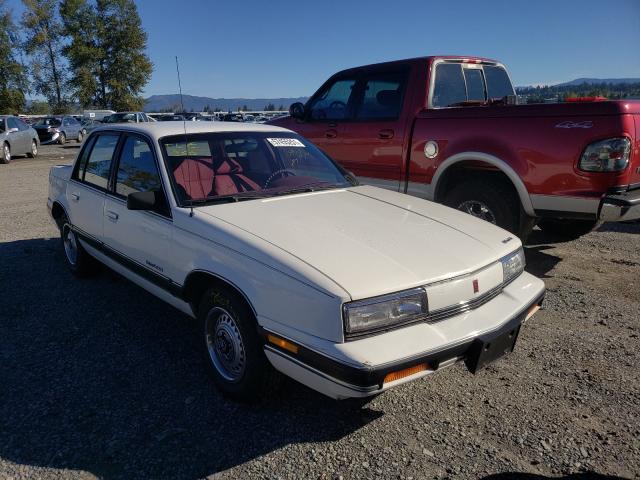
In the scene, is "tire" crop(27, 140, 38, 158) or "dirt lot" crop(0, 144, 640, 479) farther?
"tire" crop(27, 140, 38, 158)

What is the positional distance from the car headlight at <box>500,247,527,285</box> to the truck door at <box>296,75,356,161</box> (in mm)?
3365

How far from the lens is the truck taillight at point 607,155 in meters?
3.87

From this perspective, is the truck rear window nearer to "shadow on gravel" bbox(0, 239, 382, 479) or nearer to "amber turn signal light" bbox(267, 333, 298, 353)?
"shadow on gravel" bbox(0, 239, 382, 479)

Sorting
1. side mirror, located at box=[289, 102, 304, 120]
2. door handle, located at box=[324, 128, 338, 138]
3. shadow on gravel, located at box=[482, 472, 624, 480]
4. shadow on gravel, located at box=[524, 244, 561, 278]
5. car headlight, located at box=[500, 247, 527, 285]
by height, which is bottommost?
shadow on gravel, located at box=[524, 244, 561, 278]

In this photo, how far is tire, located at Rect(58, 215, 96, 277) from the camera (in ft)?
15.4

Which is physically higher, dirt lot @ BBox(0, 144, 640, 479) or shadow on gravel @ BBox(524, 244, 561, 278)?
dirt lot @ BBox(0, 144, 640, 479)

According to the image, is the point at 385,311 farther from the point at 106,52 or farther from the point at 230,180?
the point at 106,52

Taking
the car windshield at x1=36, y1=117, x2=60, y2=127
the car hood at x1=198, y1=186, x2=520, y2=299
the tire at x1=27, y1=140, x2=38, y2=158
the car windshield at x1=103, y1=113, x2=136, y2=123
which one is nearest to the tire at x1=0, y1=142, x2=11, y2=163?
the tire at x1=27, y1=140, x2=38, y2=158

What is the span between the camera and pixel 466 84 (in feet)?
19.6

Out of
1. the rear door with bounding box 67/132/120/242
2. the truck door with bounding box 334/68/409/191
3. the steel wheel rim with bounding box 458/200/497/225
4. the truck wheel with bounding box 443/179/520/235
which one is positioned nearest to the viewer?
the rear door with bounding box 67/132/120/242

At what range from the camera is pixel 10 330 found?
3760mm

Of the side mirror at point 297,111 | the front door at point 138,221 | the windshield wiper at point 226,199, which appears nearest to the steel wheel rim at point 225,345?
the front door at point 138,221

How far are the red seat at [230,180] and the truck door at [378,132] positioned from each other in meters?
2.45

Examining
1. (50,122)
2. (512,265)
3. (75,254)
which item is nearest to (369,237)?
(512,265)
